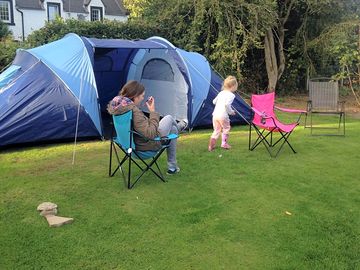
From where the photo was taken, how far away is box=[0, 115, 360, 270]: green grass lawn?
9.94ft

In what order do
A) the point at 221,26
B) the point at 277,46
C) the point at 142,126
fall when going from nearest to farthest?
the point at 142,126
the point at 221,26
the point at 277,46

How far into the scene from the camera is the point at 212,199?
4.15 metres

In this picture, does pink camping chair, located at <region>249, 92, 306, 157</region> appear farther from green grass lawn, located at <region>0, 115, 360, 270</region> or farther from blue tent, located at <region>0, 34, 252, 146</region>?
blue tent, located at <region>0, 34, 252, 146</region>

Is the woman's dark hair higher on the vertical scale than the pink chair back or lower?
higher

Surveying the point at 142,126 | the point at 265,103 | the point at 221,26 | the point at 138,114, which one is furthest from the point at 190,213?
the point at 221,26

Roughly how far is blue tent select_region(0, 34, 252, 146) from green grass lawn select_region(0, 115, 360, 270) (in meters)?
0.58

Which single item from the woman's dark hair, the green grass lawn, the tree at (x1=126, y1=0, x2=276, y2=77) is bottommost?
the green grass lawn

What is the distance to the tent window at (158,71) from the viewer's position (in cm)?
833

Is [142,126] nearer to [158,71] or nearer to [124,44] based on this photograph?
[124,44]

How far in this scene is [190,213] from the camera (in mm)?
3793

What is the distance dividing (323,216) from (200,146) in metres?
2.87

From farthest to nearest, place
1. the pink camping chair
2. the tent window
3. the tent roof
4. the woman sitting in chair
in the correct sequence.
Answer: the tent window < the tent roof < the pink camping chair < the woman sitting in chair

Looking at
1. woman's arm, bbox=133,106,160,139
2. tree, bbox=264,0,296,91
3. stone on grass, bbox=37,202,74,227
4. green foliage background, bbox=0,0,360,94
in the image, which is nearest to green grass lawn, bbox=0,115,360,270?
stone on grass, bbox=37,202,74,227

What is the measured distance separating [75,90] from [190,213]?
11.5 feet
